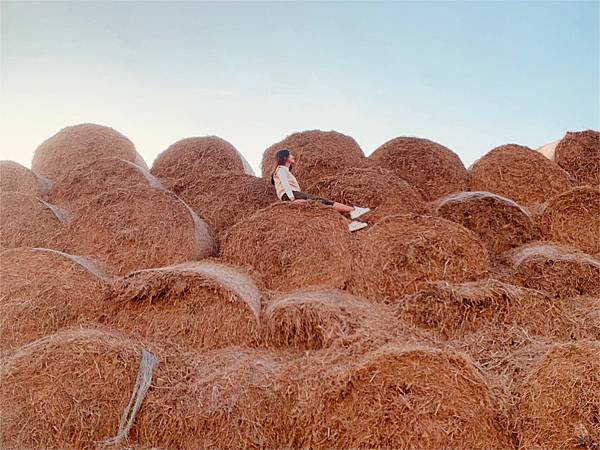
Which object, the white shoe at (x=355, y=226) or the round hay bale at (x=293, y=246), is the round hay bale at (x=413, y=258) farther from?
the white shoe at (x=355, y=226)

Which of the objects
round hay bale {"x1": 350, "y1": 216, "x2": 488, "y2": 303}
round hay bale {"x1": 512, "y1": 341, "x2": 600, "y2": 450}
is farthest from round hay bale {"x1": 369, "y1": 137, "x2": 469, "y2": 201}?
round hay bale {"x1": 512, "y1": 341, "x2": 600, "y2": 450}

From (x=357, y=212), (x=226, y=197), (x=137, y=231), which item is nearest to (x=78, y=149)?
(x=226, y=197)

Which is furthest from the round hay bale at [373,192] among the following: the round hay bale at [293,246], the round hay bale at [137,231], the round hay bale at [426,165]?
the round hay bale at [137,231]

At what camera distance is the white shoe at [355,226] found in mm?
4265

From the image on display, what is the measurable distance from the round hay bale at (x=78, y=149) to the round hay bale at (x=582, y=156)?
437 cm

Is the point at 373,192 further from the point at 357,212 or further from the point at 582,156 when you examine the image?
the point at 582,156

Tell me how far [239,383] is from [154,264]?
1.53 m

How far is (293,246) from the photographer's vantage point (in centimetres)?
405

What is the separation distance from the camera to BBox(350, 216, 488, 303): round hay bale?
379cm

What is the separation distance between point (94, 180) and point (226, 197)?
1.11m

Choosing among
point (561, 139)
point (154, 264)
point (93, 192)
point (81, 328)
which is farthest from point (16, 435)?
point (561, 139)

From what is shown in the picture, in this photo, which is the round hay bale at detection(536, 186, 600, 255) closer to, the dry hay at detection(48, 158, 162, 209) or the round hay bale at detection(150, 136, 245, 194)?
the round hay bale at detection(150, 136, 245, 194)

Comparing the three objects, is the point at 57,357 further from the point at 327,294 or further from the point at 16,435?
the point at 327,294

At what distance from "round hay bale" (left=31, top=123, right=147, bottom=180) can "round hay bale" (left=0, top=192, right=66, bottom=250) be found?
1433 millimetres
